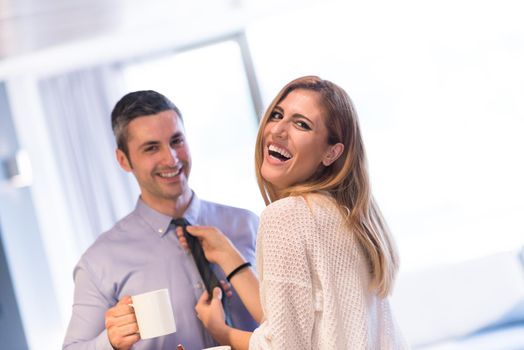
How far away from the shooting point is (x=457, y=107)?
19.4ft

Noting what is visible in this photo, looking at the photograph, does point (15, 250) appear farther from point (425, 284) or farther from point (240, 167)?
point (425, 284)

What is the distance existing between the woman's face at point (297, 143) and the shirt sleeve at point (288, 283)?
145 mm

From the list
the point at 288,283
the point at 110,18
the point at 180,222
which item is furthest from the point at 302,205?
the point at 110,18

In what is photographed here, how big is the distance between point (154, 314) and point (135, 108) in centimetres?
63

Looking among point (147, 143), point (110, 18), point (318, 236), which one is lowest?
point (318, 236)

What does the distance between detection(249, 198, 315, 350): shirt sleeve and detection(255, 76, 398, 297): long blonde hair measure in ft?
0.40

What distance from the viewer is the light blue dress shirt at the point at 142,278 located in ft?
6.86

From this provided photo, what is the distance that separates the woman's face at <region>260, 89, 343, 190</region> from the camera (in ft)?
5.88

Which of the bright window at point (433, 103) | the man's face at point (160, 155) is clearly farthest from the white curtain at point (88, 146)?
the man's face at point (160, 155)

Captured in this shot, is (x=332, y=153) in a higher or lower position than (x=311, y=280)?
higher

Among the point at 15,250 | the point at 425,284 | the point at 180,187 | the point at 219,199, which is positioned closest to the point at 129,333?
the point at 180,187

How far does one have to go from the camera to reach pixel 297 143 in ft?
5.88

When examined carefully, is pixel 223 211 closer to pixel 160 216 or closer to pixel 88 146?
pixel 160 216

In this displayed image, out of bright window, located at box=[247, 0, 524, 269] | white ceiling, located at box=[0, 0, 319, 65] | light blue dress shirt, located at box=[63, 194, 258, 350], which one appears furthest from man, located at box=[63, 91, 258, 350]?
bright window, located at box=[247, 0, 524, 269]
